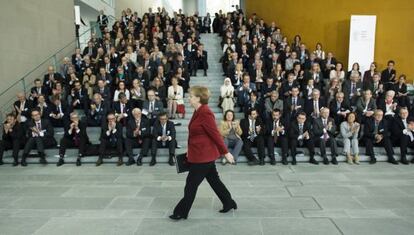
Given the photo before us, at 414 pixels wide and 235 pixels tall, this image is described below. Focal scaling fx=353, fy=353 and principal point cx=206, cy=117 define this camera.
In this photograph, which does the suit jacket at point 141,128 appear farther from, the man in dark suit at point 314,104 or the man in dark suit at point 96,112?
the man in dark suit at point 314,104

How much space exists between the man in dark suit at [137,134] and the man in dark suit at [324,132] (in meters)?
4.12

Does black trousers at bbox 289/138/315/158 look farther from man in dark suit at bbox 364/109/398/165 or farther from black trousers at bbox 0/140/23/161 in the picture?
black trousers at bbox 0/140/23/161

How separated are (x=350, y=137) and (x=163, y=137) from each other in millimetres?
4542

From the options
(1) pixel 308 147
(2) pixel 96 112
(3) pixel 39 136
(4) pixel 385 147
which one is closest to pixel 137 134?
(2) pixel 96 112

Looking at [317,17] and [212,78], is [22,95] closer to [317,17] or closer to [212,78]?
[212,78]

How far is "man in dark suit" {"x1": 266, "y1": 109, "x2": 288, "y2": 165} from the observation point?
27.3 ft

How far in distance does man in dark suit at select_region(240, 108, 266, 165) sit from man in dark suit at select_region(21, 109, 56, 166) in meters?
4.88

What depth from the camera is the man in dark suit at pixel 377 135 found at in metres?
8.34

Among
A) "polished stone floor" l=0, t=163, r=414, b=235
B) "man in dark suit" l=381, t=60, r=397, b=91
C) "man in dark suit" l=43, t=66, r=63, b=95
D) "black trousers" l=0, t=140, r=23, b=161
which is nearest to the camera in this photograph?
"polished stone floor" l=0, t=163, r=414, b=235

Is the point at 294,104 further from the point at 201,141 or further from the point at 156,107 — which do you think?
the point at 201,141

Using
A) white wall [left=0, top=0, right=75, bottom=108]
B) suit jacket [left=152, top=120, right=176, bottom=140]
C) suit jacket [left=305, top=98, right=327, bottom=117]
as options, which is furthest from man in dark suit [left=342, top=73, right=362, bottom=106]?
white wall [left=0, top=0, right=75, bottom=108]

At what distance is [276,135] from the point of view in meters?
8.70

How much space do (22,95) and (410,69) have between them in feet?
43.7

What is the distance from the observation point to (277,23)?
1648 centimetres
